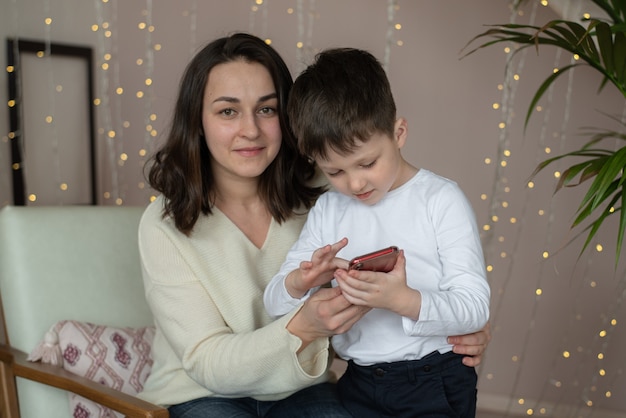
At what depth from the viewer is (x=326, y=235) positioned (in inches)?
69.7

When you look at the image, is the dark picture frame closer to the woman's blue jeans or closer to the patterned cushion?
the patterned cushion

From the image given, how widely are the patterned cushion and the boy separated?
59 centimetres

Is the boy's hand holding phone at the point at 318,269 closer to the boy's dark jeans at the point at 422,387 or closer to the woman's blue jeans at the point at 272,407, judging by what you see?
the boy's dark jeans at the point at 422,387

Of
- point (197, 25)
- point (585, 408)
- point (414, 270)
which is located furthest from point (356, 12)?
point (414, 270)

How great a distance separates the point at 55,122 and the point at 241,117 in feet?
6.59

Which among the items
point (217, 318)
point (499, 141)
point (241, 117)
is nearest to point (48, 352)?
point (217, 318)

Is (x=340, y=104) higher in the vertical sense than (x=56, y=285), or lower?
higher

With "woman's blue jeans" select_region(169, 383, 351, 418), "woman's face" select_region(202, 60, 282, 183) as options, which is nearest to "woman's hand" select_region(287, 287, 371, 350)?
"woman's blue jeans" select_region(169, 383, 351, 418)

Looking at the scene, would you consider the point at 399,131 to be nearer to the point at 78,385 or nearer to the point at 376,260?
the point at 376,260

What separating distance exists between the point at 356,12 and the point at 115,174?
1406 millimetres

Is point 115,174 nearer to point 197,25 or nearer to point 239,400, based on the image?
point 197,25

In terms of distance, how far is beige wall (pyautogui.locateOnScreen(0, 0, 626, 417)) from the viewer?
3539 millimetres

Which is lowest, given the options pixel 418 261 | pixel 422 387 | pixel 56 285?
pixel 56 285

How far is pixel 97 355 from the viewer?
6.82 feet
